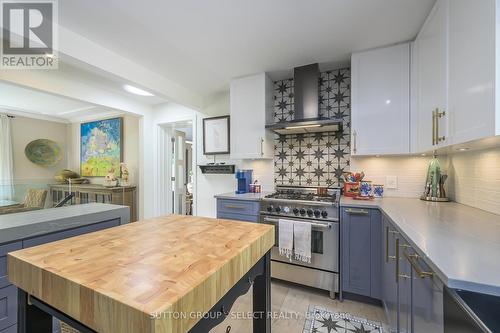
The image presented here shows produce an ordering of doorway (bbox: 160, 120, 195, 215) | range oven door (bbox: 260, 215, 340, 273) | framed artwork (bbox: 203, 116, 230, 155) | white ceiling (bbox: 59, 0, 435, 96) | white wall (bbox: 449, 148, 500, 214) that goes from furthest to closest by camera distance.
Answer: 1. doorway (bbox: 160, 120, 195, 215)
2. framed artwork (bbox: 203, 116, 230, 155)
3. range oven door (bbox: 260, 215, 340, 273)
4. white ceiling (bbox: 59, 0, 435, 96)
5. white wall (bbox: 449, 148, 500, 214)

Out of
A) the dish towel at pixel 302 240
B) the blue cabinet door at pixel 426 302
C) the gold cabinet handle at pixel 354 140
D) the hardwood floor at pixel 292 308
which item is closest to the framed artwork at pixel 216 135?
the dish towel at pixel 302 240

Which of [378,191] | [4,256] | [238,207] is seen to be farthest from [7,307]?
[378,191]

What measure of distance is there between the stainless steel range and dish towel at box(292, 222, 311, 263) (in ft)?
0.18

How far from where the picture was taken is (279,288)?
213cm

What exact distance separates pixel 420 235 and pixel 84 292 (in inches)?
50.3

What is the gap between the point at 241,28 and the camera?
1712mm

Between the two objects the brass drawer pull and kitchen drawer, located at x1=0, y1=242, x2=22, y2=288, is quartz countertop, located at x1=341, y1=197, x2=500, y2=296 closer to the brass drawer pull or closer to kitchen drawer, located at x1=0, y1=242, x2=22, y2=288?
the brass drawer pull

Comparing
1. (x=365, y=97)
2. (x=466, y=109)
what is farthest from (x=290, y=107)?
(x=466, y=109)

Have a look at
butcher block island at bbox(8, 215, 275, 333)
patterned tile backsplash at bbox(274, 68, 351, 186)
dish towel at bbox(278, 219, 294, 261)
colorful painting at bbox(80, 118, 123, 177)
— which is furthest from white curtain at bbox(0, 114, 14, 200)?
dish towel at bbox(278, 219, 294, 261)

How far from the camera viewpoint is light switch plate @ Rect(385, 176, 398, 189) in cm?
215

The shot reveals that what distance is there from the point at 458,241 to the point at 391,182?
56.7 inches

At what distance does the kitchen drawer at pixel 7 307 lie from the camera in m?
1.15

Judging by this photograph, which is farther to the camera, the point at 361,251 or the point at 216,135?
the point at 216,135

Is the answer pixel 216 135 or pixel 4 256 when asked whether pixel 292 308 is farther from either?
pixel 216 135
